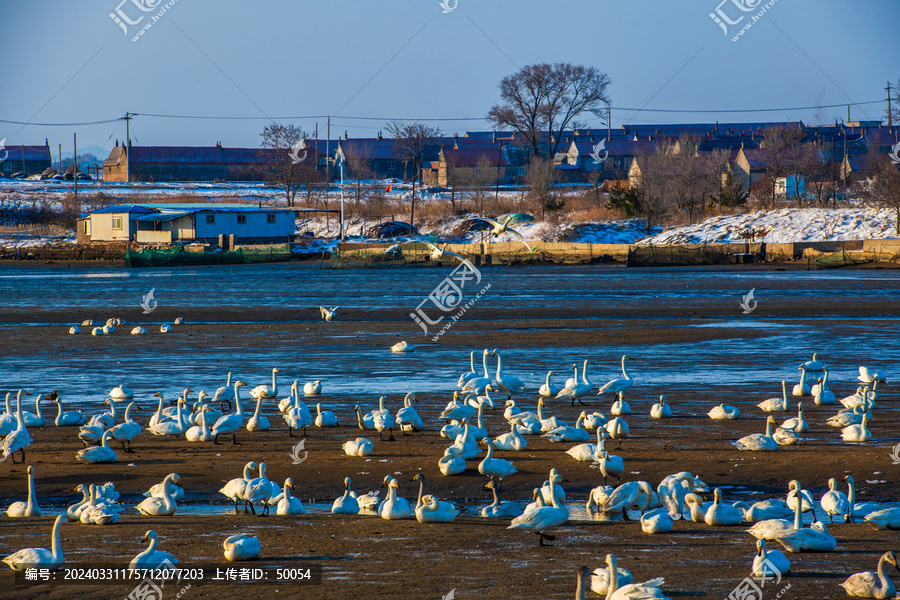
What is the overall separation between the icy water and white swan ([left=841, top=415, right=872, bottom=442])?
15.1 ft

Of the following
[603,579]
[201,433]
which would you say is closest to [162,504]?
[201,433]

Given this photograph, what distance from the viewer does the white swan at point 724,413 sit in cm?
1287

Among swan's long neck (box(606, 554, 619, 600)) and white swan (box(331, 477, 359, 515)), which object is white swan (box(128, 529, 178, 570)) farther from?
swan's long neck (box(606, 554, 619, 600))

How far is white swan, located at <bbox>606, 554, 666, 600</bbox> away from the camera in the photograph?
19.4 ft

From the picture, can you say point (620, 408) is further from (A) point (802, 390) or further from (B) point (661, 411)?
(A) point (802, 390)

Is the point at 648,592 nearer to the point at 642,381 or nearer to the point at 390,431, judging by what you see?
the point at 390,431

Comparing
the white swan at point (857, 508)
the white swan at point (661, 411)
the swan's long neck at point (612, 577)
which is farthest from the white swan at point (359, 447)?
the swan's long neck at point (612, 577)

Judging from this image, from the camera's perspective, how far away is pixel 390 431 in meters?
12.4

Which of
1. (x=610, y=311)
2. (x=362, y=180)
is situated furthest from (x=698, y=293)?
(x=362, y=180)

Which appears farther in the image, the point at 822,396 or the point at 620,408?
the point at 822,396

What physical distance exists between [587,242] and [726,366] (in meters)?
51.6

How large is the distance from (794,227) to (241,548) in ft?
205

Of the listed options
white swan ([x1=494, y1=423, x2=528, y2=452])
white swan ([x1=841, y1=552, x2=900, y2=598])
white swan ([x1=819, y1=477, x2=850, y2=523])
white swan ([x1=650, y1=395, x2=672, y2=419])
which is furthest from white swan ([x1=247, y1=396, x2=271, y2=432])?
white swan ([x1=841, y1=552, x2=900, y2=598])

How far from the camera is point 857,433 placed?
11.5m
